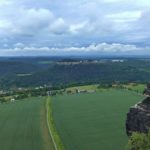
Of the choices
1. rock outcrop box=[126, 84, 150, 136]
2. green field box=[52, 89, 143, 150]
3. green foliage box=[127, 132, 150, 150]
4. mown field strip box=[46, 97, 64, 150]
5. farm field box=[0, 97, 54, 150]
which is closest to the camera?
green foliage box=[127, 132, 150, 150]

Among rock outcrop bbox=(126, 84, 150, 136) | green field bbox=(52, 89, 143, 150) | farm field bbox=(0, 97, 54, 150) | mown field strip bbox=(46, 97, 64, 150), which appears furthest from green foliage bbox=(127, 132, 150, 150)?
farm field bbox=(0, 97, 54, 150)

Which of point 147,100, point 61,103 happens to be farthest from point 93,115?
point 147,100

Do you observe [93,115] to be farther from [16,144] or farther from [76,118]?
[16,144]

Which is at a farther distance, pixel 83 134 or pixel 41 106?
pixel 41 106

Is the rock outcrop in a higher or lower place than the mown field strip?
higher

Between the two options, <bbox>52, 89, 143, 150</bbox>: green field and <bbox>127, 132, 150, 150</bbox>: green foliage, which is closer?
<bbox>127, 132, 150, 150</bbox>: green foliage

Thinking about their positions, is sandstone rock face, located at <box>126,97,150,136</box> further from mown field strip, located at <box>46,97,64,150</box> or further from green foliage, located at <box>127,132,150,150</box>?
mown field strip, located at <box>46,97,64,150</box>
